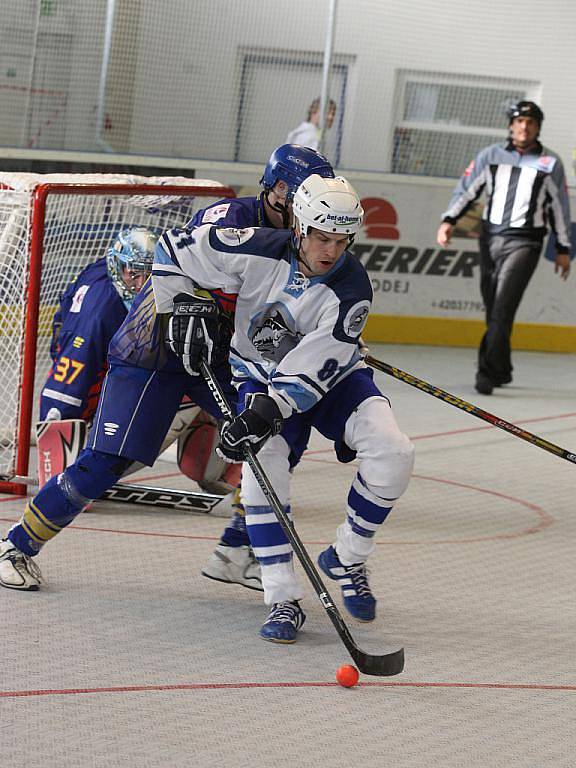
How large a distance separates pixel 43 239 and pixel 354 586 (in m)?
1.59

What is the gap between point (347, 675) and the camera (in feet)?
8.80

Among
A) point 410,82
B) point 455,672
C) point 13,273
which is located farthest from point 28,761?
point 410,82

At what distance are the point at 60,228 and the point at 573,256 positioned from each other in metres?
4.39

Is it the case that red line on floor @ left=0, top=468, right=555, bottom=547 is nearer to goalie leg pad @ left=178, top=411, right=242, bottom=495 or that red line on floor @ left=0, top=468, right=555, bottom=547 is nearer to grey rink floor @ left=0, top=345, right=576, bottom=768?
grey rink floor @ left=0, top=345, right=576, bottom=768

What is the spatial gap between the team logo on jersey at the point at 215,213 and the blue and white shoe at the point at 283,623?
96 centimetres

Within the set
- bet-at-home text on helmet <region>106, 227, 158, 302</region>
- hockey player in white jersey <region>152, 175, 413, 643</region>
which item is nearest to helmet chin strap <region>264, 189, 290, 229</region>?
hockey player in white jersey <region>152, 175, 413, 643</region>

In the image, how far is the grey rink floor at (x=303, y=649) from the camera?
239cm

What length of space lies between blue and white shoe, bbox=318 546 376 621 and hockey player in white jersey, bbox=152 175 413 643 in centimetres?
3

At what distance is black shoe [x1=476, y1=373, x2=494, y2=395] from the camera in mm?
6645

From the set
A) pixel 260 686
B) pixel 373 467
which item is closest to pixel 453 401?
pixel 373 467

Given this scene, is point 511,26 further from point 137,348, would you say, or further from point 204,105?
point 137,348

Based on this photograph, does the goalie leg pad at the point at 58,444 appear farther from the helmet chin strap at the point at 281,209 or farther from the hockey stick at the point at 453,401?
the helmet chin strap at the point at 281,209

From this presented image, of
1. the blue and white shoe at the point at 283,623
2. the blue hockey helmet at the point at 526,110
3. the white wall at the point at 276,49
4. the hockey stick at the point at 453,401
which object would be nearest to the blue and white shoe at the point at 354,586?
the blue and white shoe at the point at 283,623

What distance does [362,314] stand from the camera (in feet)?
9.61
